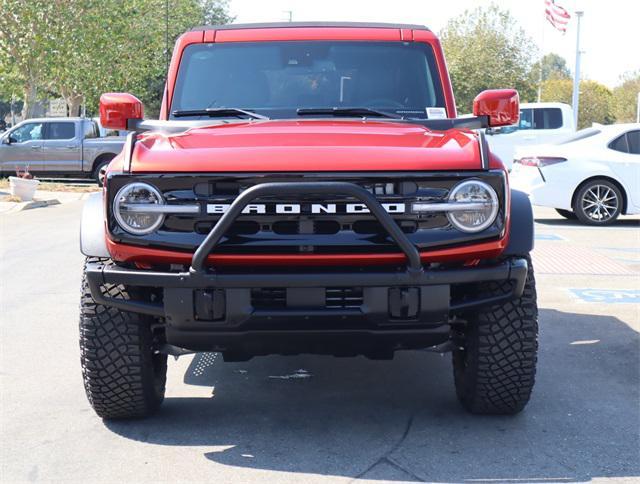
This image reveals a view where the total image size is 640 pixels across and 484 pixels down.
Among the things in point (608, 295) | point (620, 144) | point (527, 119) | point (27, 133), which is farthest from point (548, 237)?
point (27, 133)

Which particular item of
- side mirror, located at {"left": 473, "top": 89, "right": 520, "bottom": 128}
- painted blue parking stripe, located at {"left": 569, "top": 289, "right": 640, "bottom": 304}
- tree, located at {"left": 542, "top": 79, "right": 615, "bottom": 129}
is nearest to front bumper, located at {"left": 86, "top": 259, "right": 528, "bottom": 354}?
side mirror, located at {"left": 473, "top": 89, "right": 520, "bottom": 128}

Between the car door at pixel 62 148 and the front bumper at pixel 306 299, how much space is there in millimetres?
20973

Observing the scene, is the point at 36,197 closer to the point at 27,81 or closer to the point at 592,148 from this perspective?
the point at 592,148

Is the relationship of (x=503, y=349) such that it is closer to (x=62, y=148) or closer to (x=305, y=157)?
(x=305, y=157)

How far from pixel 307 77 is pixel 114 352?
2073 mm

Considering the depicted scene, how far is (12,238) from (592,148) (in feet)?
27.0

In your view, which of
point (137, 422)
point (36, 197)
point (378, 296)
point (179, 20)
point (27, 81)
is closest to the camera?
point (378, 296)

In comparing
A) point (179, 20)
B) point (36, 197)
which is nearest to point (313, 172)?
point (36, 197)

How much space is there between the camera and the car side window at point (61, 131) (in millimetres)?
24594

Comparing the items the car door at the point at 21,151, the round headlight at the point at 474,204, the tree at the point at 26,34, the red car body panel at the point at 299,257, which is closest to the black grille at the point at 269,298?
the red car body panel at the point at 299,257

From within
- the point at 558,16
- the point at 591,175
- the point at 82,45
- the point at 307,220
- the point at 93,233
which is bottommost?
the point at 591,175

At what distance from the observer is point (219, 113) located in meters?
5.50

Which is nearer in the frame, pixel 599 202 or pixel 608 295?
pixel 608 295

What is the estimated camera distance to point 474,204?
4.27 meters
